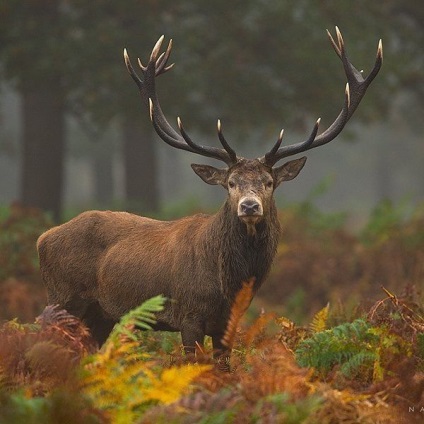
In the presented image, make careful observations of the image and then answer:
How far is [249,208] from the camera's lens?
585 centimetres

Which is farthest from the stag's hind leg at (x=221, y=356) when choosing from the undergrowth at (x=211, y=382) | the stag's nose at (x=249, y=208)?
the stag's nose at (x=249, y=208)

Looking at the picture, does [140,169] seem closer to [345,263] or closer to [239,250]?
[345,263]

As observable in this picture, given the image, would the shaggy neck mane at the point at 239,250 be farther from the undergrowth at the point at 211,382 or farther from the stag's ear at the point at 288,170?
the undergrowth at the point at 211,382

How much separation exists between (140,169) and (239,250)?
11860 millimetres

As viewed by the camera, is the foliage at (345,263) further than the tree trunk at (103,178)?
No

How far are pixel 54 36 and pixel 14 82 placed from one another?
1.51m

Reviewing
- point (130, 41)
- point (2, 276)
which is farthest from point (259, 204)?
point (130, 41)

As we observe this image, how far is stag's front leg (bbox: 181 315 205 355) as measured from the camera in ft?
19.9

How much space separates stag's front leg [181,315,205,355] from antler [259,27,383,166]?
4.19ft

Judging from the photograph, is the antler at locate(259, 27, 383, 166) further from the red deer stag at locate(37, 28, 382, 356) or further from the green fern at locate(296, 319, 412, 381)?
the green fern at locate(296, 319, 412, 381)

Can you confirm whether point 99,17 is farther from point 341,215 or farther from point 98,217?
point 98,217

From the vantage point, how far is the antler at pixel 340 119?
251 inches

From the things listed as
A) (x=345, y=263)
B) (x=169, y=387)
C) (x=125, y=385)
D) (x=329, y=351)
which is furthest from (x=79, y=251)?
(x=345, y=263)

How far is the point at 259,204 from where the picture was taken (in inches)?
233
